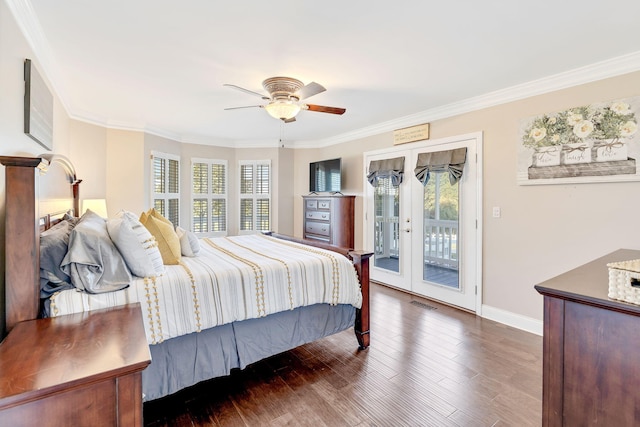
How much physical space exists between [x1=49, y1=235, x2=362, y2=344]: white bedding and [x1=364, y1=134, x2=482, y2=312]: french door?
A: 5.81 ft

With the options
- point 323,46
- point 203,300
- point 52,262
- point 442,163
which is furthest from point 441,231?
point 52,262

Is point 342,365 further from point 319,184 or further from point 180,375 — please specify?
point 319,184

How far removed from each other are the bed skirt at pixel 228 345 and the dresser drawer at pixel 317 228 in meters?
2.56

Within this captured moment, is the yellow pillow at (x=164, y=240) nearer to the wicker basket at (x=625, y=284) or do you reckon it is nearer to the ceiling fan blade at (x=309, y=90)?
the ceiling fan blade at (x=309, y=90)

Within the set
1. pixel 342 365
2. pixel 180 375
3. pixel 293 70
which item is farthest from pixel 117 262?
pixel 293 70

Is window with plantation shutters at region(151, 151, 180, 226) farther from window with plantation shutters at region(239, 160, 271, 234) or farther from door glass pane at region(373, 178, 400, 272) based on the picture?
door glass pane at region(373, 178, 400, 272)

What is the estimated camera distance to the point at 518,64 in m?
2.60

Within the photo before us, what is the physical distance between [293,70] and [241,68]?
46 centimetres

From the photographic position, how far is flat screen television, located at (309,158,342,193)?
5.18 metres

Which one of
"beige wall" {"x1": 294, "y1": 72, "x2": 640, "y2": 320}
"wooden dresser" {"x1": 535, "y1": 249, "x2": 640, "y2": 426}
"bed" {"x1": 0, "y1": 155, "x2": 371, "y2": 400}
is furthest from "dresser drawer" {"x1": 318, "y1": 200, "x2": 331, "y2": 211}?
"wooden dresser" {"x1": 535, "y1": 249, "x2": 640, "y2": 426}

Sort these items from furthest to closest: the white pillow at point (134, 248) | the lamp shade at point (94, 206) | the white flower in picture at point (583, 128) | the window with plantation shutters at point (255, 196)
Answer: the window with plantation shutters at point (255, 196), the lamp shade at point (94, 206), the white flower in picture at point (583, 128), the white pillow at point (134, 248)

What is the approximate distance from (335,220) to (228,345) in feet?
10.4

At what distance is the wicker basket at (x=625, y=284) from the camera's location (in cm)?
106

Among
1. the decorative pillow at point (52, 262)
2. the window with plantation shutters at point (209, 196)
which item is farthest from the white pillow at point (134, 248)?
the window with plantation shutters at point (209, 196)
